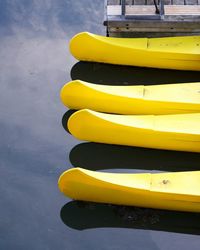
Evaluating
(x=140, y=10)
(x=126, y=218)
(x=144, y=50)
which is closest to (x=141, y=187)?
(x=126, y=218)

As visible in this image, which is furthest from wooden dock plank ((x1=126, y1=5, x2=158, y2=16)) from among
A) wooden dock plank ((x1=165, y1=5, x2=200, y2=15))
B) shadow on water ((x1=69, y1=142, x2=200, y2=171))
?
shadow on water ((x1=69, y1=142, x2=200, y2=171))

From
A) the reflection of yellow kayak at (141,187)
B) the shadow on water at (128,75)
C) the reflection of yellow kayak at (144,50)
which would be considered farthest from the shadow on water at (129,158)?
the reflection of yellow kayak at (144,50)

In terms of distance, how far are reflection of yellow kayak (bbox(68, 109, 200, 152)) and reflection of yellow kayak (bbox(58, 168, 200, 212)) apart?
0.53m

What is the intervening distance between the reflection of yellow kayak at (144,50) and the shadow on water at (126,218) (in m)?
2.29

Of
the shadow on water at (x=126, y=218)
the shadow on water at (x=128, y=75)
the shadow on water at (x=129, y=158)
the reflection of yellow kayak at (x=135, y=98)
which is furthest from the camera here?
the shadow on water at (x=128, y=75)

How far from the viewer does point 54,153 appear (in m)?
7.44

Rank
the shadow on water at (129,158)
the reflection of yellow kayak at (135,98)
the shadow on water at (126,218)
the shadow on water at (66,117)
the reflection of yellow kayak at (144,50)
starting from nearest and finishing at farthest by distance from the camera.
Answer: the shadow on water at (126,218) → the shadow on water at (129,158) → the reflection of yellow kayak at (135,98) → the shadow on water at (66,117) → the reflection of yellow kayak at (144,50)

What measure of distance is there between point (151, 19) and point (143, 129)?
2028mm

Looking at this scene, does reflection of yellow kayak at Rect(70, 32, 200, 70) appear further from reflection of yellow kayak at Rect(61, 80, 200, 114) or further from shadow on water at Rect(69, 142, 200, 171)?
shadow on water at Rect(69, 142, 200, 171)

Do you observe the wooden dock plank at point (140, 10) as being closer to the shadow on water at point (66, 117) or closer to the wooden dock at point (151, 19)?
the wooden dock at point (151, 19)

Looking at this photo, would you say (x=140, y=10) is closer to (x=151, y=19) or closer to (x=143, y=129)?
(x=151, y=19)

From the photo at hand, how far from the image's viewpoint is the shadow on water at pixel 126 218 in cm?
657

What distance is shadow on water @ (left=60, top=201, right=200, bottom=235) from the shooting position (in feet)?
21.6

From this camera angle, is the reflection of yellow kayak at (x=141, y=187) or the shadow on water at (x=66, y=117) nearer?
the reflection of yellow kayak at (x=141, y=187)
